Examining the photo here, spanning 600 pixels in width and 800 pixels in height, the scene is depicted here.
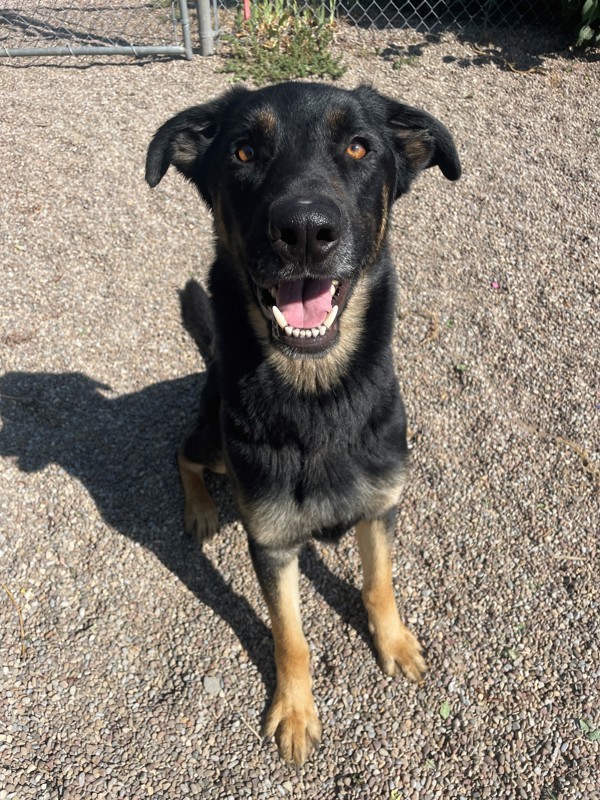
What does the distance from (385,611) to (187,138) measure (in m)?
2.50

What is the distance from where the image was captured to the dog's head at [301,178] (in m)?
2.25

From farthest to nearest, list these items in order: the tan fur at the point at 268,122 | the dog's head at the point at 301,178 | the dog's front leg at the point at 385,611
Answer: the dog's front leg at the point at 385,611 < the tan fur at the point at 268,122 < the dog's head at the point at 301,178

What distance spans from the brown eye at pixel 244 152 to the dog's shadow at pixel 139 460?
83.1 inches

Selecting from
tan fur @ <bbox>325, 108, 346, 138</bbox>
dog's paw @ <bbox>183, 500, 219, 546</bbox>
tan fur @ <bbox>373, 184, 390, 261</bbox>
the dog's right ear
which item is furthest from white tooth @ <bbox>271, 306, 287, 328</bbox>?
dog's paw @ <bbox>183, 500, 219, 546</bbox>

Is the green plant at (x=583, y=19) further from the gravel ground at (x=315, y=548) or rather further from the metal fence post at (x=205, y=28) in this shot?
the metal fence post at (x=205, y=28)

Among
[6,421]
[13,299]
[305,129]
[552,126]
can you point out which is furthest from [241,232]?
[552,126]

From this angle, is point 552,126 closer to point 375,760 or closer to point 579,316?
point 579,316

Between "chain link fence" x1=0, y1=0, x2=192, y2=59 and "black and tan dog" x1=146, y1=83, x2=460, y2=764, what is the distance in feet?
18.1

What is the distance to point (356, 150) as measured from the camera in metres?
2.61

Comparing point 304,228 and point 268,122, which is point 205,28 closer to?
point 268,122

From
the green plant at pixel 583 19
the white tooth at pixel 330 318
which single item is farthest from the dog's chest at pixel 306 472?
the green plant at pixel 583 19

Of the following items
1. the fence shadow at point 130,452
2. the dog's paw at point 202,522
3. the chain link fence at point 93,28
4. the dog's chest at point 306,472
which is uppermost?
the dog's chest at point 306,472

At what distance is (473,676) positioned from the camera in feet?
10.2

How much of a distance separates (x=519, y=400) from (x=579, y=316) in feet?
3.53
